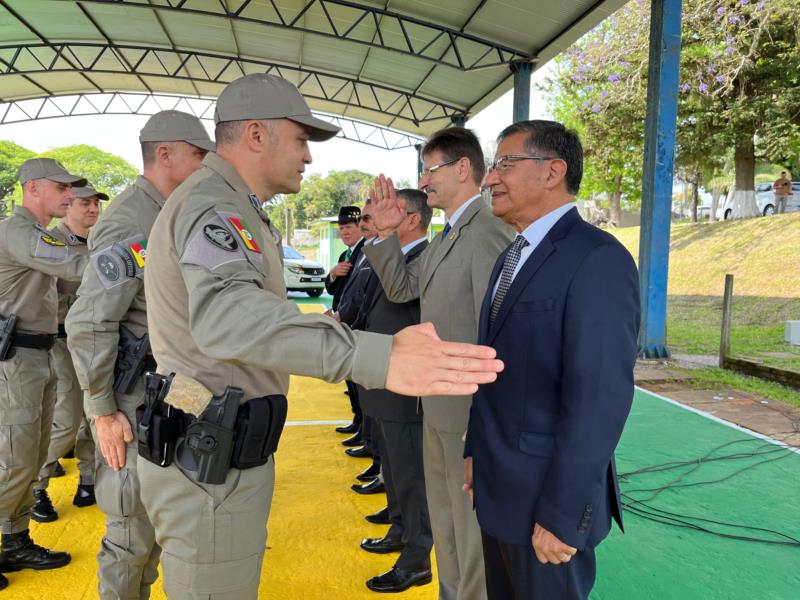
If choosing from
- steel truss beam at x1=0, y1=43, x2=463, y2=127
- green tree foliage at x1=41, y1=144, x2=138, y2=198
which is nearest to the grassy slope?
steel truss beam at x1=0, y1=43, x2=463, y2=127

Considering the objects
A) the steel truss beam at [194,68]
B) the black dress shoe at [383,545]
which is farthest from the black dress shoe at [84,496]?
the steel truss beam at [194,68]

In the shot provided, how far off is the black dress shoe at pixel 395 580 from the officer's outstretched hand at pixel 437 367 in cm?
183

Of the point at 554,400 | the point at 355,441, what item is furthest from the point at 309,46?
the point at 554,400

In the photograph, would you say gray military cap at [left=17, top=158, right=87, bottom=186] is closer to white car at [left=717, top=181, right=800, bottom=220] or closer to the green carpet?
A: the green carpet

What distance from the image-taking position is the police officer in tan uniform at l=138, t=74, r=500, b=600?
1.34m

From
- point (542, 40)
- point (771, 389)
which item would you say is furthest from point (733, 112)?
point (771, 389)

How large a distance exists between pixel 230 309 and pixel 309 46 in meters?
12.1

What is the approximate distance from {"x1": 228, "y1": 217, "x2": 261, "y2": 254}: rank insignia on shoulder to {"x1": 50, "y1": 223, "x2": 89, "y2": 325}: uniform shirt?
275cm

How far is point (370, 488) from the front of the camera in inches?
142

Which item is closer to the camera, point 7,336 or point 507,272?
point 507,272

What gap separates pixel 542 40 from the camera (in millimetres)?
8703

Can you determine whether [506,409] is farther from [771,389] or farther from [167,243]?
[771,389]

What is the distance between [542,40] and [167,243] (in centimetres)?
866

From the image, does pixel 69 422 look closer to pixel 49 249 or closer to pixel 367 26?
pixel 49 249
